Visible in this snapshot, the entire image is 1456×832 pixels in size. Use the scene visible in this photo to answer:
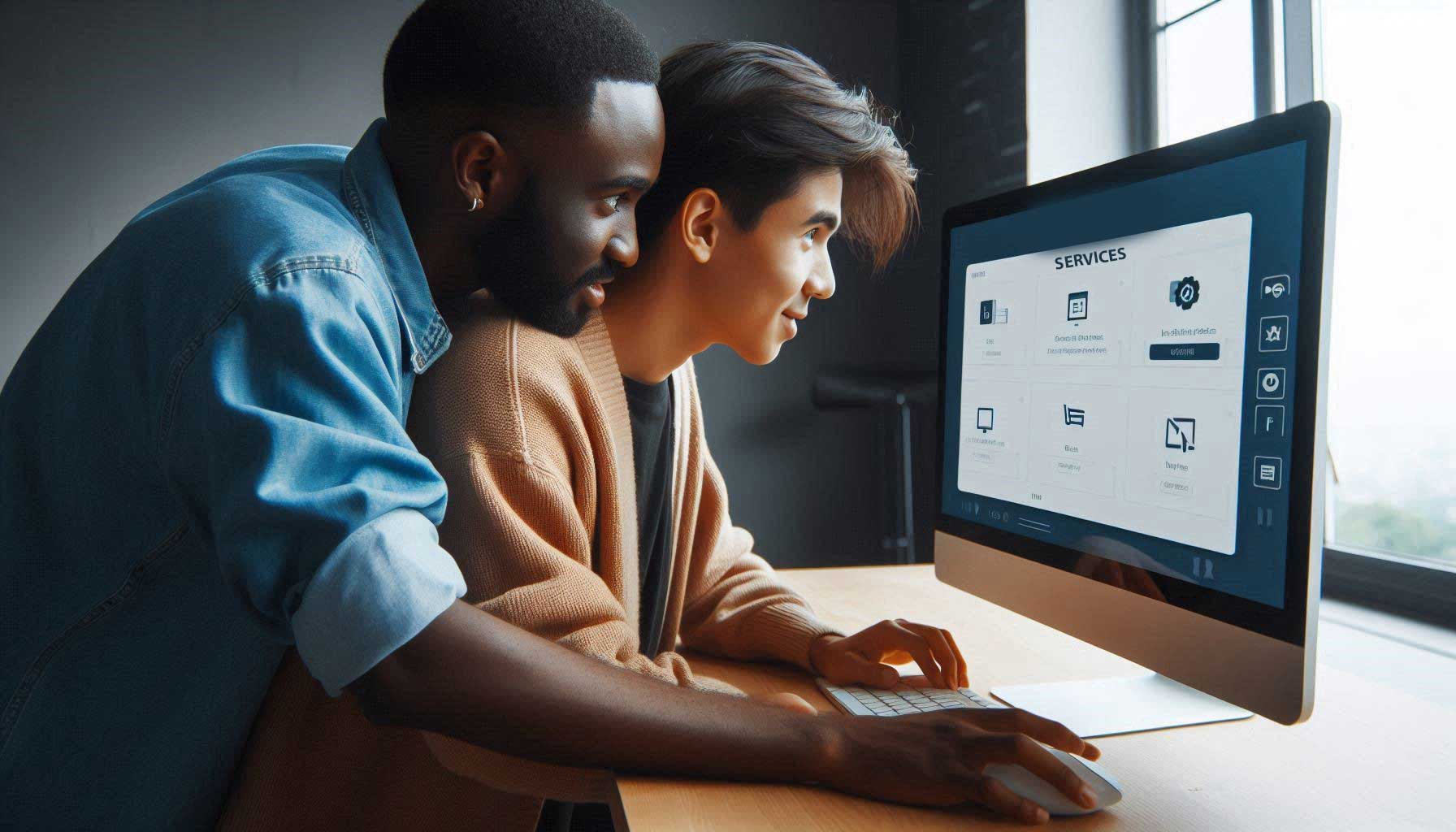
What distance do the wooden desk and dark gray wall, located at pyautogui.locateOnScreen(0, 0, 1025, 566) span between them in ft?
5.92

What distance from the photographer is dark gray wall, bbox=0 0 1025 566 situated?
8.70ft

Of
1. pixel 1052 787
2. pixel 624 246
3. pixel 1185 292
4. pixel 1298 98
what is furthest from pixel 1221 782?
pixel 1298 98

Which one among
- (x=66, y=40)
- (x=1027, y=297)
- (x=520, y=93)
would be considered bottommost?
(x=1027, y=297)

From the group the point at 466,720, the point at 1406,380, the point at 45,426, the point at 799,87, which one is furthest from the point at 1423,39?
the point at 45,426

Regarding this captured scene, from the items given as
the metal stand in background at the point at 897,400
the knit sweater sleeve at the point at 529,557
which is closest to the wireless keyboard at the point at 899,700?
the knit sweater sleeve at the point at 529,557

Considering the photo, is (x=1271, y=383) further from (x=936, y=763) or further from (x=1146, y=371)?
(x=936, y=763)

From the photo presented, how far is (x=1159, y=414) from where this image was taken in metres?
0.74

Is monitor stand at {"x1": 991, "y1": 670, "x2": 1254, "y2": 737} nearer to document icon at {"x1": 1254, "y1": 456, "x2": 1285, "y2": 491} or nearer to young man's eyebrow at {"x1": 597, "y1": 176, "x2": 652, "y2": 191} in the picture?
document icon at {"x1": 1254, "y1": 456, "x2": 1285, "y2": 491}

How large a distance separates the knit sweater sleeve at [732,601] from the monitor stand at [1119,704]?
202 millimetres

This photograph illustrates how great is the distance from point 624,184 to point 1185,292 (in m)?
0.46

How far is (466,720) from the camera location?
23.5 inches

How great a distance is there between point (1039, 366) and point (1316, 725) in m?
0.36

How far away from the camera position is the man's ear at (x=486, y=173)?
0.81 m

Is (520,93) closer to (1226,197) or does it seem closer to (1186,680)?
(1226,197)
